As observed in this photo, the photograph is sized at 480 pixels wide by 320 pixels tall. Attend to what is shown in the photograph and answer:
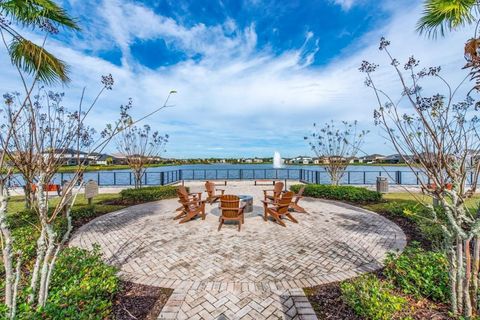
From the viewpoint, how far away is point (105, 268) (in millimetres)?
3211

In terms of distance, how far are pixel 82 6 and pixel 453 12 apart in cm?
626

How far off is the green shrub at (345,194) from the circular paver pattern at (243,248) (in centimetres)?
189

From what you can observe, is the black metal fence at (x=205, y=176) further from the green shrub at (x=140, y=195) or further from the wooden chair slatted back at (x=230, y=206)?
the wooden chair slatted back at (x=230, y=206)

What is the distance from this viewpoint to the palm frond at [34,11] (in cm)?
273

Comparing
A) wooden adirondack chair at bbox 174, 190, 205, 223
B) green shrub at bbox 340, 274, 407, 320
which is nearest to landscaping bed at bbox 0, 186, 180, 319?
green shrub at bbox 340, 274, 407, 320

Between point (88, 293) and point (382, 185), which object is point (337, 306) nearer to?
point (88, 293)

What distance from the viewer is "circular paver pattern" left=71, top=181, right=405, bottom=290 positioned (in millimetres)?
3514

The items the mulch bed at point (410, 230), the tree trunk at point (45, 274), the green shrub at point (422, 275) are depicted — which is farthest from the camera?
the mulch bed at point (410, 230)

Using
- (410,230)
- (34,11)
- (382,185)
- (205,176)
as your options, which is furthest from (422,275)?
(205,176)

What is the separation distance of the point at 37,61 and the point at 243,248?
4.88m

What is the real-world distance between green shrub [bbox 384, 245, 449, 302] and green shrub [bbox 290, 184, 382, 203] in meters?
6.03

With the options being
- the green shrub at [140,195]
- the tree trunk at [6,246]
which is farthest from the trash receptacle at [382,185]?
the tree trunk at [6,246]

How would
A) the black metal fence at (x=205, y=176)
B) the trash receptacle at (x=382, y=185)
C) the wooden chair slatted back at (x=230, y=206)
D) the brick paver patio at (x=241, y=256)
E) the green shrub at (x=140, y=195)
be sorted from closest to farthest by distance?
the brick paver patio at (x=241, y=256) → the wooden chair slatted back at (x=230, y=206) → the trash receptacle at (x=382, y=185) → the green shrub at (x=140, y=195) → the black metal fence at (x=205, y=176)

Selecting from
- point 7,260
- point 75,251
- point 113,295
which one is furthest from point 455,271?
point 75,251
